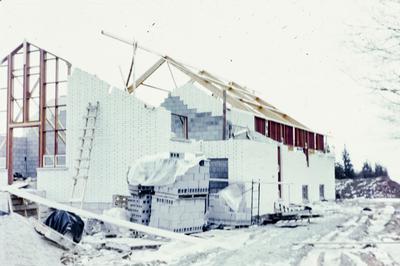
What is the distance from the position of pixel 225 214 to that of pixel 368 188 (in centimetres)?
2332

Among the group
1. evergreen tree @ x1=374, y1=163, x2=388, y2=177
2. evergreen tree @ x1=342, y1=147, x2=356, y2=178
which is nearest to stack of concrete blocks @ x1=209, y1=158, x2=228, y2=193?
evergreen tree @ x1=342, y1=147, x2=356, y2=178

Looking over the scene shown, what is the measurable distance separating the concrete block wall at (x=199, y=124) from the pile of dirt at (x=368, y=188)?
55.9 ft

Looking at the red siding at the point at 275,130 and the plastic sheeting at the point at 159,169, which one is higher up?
the red siding at the point at 275,130

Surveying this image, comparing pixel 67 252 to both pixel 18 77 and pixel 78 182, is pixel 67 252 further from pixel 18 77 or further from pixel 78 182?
pixel 18 77

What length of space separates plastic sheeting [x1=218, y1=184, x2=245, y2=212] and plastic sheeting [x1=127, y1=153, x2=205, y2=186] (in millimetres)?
1742

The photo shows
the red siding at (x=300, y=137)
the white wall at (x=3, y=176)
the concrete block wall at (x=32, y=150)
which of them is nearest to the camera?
the white wall at (x=3, y=176)

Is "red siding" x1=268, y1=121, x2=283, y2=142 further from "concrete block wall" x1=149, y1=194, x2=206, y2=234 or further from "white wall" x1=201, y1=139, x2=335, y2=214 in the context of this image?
"concrete block wall" x1=149, y1=194, x2=206, y2=234

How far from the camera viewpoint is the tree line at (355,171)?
3553cm

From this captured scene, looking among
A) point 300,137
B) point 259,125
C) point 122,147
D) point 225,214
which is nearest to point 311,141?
point 300,137

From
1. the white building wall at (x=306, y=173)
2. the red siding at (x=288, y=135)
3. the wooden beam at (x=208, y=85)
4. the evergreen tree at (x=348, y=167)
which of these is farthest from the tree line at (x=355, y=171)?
the wooden beam at (x=208, y=85)

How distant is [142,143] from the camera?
15.2 meters

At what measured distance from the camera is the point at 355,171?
1399 inches

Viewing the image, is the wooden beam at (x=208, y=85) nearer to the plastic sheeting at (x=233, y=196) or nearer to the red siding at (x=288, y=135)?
the red siding at (x=288, y=135)

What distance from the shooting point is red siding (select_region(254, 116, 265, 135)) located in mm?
20125
